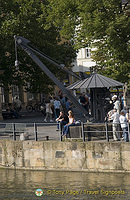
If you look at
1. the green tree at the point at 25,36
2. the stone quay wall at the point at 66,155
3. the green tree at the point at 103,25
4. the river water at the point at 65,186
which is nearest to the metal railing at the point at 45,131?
the stone quay wall at the point at 66,155

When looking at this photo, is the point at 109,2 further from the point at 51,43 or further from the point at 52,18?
the point at 51,43

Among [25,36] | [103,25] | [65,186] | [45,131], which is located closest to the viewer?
[65,186]

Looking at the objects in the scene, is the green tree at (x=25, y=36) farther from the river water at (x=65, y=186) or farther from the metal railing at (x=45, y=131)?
the river water at (x=65, y=186)

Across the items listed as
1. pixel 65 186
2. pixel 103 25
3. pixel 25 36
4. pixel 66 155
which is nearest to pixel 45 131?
pixel 66 155

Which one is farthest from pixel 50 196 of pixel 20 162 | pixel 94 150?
pixel 20 162

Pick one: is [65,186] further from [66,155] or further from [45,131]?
[45,131]

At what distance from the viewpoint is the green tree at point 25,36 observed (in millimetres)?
40938

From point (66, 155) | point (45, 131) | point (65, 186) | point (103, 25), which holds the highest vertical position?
point (103, 25)

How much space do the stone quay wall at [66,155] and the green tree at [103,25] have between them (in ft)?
30.8

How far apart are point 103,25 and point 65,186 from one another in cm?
1362

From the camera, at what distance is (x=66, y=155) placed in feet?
77.3

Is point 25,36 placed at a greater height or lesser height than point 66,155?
greater

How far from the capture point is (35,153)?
964 inches

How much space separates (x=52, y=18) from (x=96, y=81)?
32.1ft
